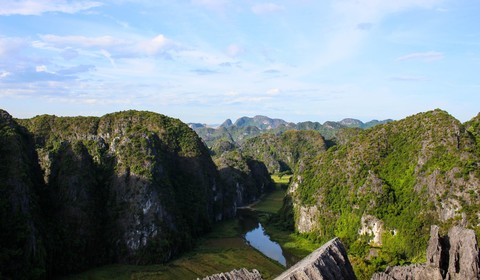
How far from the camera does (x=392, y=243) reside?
53250 mm

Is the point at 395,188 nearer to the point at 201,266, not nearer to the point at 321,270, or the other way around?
the point at 201,266

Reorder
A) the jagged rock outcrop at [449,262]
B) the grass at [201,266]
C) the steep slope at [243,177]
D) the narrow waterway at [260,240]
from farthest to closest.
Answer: the steep slope at [243,177] → the narrow waterway at [260,240] → the grass at [201,266] → the jagged rock outcrop at [449,262]

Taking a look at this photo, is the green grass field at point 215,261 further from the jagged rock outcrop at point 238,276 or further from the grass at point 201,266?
the jagged rock outcrop at point 238,276

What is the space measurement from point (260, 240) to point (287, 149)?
342 feet

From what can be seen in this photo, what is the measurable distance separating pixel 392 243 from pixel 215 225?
36.1 m

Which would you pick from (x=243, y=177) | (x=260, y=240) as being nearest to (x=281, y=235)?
(x=260, y=240)

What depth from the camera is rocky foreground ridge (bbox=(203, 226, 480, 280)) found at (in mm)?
9508

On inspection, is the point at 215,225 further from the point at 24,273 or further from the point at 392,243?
the point at 24,273

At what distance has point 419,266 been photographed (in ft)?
36.9

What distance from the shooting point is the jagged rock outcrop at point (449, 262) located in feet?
33.6

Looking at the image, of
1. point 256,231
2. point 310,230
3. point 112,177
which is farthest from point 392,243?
point 112,177

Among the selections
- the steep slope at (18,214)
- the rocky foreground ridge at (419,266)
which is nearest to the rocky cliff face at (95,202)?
the steep slope at (18,214)

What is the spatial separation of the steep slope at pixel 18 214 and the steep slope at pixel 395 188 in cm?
3800

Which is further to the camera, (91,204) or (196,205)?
(196,205)
